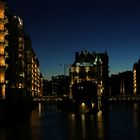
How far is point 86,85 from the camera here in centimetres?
13038

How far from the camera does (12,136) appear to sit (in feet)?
179

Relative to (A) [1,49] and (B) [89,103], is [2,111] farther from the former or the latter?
(B) [89,103]

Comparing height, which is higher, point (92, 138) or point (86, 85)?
point (86, 85)

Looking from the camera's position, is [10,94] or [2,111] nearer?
[2,111]

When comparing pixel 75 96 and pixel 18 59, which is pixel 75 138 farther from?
pixel 18 59

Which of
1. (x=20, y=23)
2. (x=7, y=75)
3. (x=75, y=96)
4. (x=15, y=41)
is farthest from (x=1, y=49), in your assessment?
(x=20, y=23)

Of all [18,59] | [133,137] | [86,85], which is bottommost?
[133,137]

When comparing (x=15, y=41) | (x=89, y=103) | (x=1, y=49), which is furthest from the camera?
(x=15, y=41)

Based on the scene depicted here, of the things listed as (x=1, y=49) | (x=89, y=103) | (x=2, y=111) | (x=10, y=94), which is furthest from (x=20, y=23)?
(x=2, y=111)

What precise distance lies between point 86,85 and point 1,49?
38.0 m

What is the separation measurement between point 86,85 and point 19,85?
94.6ft

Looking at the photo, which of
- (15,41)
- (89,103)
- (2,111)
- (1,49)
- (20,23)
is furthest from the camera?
(20,23)

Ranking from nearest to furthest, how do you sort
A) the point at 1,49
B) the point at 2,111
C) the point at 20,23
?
1. the point at 2,111
2. the point at 1,49
3. the point at 20,23

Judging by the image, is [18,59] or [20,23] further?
[20,23]
